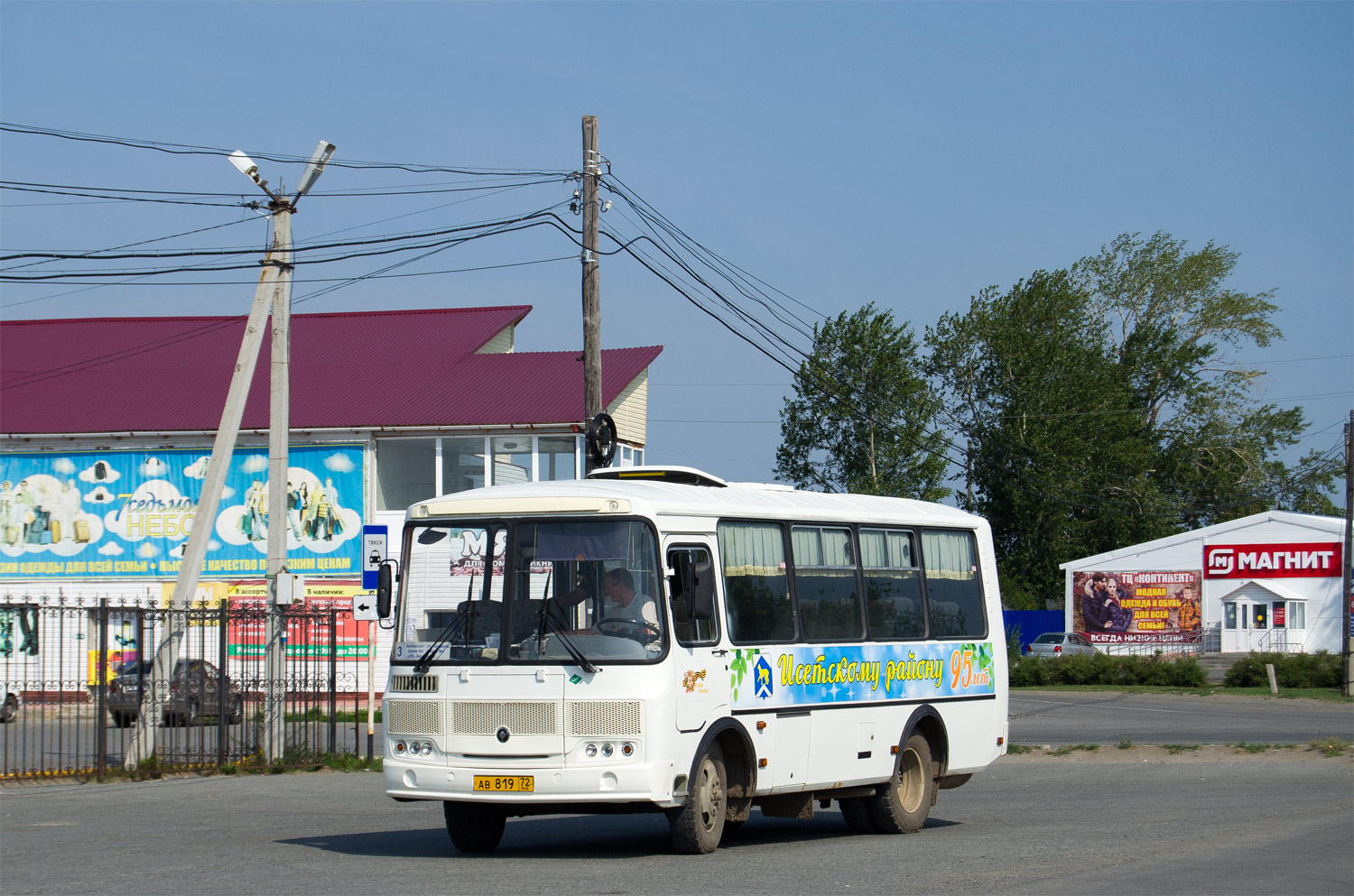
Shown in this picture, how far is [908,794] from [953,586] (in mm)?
2151

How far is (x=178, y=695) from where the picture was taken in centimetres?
1989

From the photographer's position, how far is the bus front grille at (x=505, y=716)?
418 inches

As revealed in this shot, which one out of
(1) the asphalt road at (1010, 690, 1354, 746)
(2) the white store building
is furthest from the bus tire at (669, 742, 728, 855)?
(2) the white store building

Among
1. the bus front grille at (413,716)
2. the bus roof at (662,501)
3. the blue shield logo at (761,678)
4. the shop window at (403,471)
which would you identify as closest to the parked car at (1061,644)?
the shop window at (403,471)

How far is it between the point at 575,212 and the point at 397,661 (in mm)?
12151

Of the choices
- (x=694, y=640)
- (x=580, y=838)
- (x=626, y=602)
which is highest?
(x=626, y=602)

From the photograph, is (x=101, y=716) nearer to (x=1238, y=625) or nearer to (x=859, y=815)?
(x=859, y=815)

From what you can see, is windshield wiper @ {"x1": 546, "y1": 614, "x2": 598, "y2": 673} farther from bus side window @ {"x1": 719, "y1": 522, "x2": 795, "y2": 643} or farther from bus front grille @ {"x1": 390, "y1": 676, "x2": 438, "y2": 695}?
bus side window @ {"x1": 719, "y1": 522, "x2": 795, "y2": 643}

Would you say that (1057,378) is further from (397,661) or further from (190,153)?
(397,661)

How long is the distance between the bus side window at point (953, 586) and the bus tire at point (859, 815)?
1725 millimetres

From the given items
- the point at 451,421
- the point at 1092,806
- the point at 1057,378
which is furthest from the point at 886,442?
the point at 1092,806

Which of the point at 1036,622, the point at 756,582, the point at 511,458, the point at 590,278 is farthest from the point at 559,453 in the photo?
the point at 1036,622

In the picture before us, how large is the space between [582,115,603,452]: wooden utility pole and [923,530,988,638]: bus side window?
721cm

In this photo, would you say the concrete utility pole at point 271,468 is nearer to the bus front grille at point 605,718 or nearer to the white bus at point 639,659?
the white bus at point 639,659
